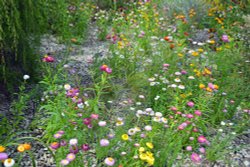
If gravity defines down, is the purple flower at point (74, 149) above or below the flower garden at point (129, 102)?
above

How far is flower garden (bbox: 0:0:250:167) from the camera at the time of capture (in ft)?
6.58

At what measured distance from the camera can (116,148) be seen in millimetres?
2221

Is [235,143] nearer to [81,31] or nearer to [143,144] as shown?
[143,144]

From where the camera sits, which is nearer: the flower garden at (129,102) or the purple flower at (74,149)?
the purple flower at (74,149)

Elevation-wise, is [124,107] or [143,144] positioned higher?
[143,144]

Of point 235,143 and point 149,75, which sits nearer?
point 235,143

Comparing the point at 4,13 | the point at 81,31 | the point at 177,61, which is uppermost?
the point at 4,13

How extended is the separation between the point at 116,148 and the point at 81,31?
9.12 feet

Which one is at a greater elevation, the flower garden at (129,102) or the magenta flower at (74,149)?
the magenta flower at (74,149)

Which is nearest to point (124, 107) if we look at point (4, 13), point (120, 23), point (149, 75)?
point (149, 75)

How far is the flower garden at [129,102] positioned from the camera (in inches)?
79.0

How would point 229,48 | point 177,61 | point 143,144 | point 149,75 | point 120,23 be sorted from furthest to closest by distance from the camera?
point 120,23, point 229,48, point 177,61, point 149,75, point 143,144

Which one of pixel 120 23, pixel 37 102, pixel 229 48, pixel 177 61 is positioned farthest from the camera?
pixel 120 23

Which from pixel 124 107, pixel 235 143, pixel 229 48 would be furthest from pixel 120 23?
pixel 235 143
